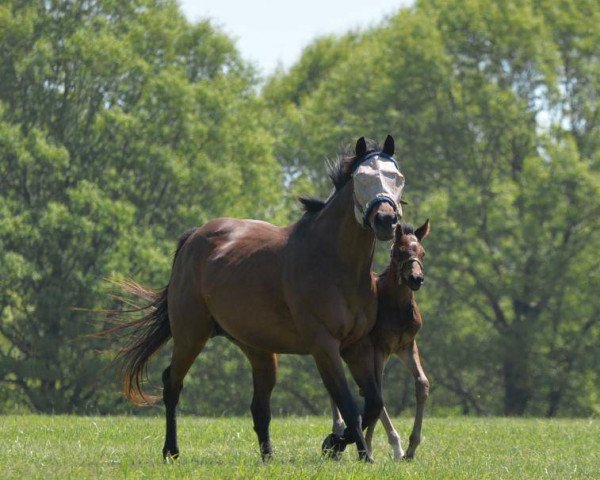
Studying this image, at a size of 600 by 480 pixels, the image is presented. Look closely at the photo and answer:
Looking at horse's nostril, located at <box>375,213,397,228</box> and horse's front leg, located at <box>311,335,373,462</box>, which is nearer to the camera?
horse's nostril, located at <box>375,213,397,228</box>

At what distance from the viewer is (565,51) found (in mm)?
37688

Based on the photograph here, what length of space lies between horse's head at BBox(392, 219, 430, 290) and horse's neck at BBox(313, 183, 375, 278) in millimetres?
1298

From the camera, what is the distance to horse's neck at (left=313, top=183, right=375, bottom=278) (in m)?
9.66

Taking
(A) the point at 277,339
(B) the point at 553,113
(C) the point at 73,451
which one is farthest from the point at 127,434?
(B) the point at 553,113

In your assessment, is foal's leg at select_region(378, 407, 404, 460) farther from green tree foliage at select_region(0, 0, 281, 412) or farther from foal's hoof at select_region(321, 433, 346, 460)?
green tree foliage at select_region(0, 0, 281, 412)

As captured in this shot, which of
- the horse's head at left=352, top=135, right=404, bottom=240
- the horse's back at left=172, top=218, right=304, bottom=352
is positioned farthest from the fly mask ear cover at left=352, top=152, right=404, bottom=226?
the horse's back at left=172, top=218, right=304, bottom=352

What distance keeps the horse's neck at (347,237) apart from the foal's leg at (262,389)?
1563mm

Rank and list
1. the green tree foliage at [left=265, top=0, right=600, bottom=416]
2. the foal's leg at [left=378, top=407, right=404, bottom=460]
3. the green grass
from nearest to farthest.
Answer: the green grass < the foal's leg at [left=378, top=407, right=404, bottom=460] < the green tree foliage at [left=265, top=0, right=600, bottom=416]

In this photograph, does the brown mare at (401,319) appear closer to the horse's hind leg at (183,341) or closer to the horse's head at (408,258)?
the horse's head at (408,258)

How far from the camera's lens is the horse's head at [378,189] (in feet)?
29.6

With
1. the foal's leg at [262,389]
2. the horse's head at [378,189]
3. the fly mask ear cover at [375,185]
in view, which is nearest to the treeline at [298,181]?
the foal's leg at [262,389]

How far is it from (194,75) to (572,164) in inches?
472

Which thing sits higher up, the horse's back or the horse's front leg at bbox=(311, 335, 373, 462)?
the horse's back

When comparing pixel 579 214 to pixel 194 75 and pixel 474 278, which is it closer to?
pixel 474 278
